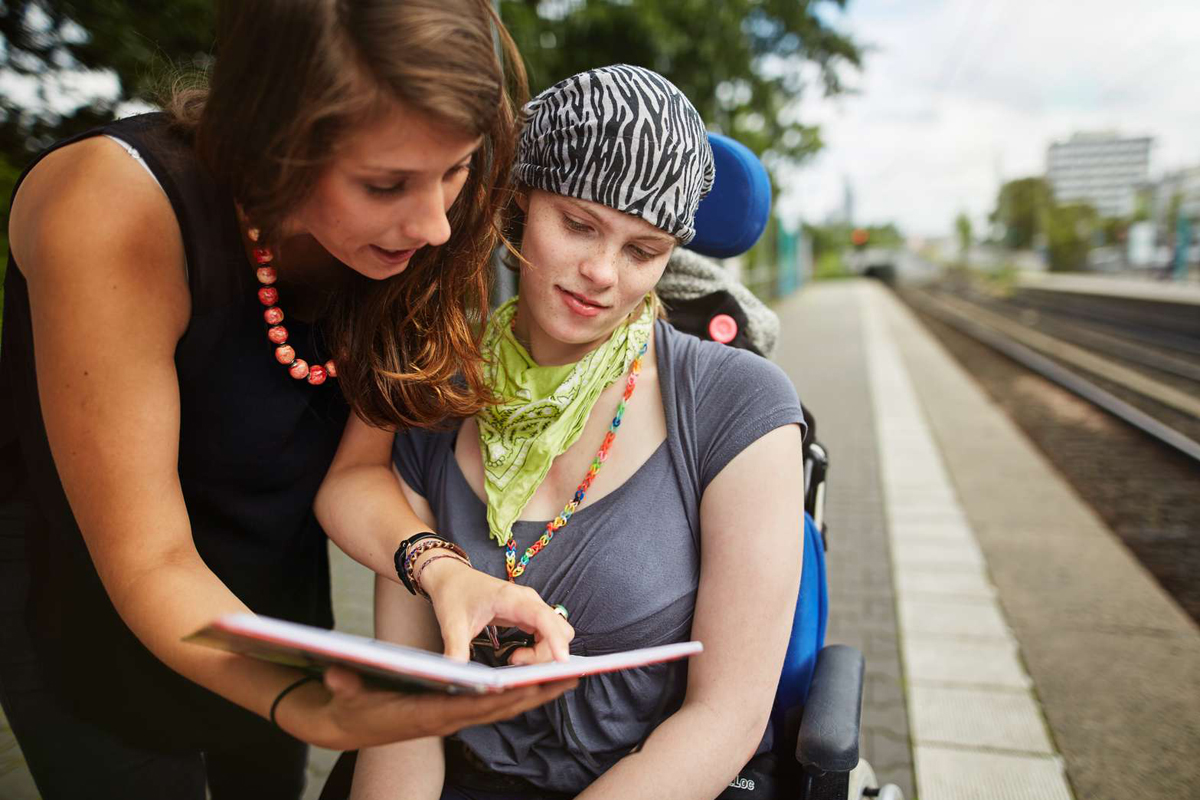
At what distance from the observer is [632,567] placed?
5.11 ft

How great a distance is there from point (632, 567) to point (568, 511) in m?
0.16

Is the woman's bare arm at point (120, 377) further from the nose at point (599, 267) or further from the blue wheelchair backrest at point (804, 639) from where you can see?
the blue wheelchair backrest at point (804, 639)

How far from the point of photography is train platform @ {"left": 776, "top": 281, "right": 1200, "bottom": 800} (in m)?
3.19

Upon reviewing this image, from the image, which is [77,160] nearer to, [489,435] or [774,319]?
[489,435]

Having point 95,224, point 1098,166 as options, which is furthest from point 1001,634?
point 1098,166

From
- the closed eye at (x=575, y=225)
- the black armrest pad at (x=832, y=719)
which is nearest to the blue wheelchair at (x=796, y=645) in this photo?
the black armrest pad at (x=832, y=719)

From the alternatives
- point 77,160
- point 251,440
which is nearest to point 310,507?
point 251,440

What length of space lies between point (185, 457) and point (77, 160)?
51cm

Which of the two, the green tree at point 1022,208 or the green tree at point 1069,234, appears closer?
the green tree at point 1069,234

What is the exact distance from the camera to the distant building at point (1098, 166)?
122 metres

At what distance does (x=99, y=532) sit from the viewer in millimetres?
→ 1218

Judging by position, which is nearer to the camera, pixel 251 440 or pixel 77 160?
pixel 77 160

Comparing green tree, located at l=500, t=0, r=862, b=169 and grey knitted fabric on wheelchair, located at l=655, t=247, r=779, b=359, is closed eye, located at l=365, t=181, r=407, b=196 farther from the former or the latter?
green tree, located at l=500, t=0, r=862, b=169

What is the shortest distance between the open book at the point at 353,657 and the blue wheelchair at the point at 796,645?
0.76m
